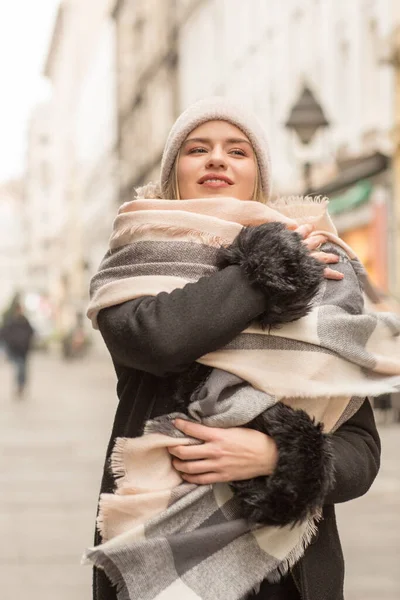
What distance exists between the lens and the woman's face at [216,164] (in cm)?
253

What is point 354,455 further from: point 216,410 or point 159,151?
point 159,151

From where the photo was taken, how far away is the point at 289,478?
226 cm

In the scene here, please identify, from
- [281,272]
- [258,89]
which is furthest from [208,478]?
[258,89]

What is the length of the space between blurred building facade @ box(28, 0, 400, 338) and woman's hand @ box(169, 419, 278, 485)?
783 mm

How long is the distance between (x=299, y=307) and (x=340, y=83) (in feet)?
65.8

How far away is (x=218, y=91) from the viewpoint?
104 feet

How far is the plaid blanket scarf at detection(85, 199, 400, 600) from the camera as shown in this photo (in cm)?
225

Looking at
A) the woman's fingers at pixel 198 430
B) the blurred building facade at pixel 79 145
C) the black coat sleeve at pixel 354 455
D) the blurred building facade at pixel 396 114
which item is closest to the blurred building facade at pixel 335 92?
the blurred building facade at pixel 396 114

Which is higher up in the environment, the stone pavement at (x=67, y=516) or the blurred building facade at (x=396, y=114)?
the blurred building facade at (x=396, y=114)

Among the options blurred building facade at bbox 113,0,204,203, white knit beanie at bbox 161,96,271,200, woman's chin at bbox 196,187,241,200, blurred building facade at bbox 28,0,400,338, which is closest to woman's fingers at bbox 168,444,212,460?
woman's chin at bbox 196,187,241,200

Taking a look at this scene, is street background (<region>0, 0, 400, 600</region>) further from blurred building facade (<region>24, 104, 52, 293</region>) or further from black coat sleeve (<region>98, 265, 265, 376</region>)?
blurred building facade (<region>24, 104, 52, 293</region>)

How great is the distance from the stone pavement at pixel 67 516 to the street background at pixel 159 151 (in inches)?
0.6

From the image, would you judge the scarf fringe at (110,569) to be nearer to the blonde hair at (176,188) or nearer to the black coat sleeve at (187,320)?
the black coat sleeve at (187,320)

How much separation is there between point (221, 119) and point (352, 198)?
1854 cm
